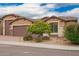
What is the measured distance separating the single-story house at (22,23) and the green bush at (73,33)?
2.15m

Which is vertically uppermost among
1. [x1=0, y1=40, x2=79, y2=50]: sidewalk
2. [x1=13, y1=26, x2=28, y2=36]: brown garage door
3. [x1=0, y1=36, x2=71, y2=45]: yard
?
[x1=13, y1=26, x2=28, y2=36]: brown garage door

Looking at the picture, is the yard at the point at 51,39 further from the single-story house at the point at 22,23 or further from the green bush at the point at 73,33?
the green bush at the point at 73,33

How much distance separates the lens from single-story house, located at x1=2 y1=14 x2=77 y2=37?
13.2m

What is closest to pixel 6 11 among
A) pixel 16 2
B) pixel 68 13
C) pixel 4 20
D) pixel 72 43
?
pixel 4 20

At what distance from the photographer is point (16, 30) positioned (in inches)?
532

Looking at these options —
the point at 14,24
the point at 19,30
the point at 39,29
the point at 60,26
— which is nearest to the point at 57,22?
the point at 60,26

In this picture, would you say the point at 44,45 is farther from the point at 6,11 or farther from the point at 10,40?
the point at 6,11

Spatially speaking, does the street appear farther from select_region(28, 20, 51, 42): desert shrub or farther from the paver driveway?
select_region(28, 20, 51, 42): desert shrub

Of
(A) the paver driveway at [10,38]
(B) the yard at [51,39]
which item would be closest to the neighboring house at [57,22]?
(B) the yard at [51,39]

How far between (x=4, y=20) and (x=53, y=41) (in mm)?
2716

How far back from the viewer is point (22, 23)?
13.5 metres

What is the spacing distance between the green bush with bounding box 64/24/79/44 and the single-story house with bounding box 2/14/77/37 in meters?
2.15

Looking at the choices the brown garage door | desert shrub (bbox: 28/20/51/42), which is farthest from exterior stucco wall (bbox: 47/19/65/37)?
the brown garage door

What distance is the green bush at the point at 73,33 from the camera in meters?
16.0
